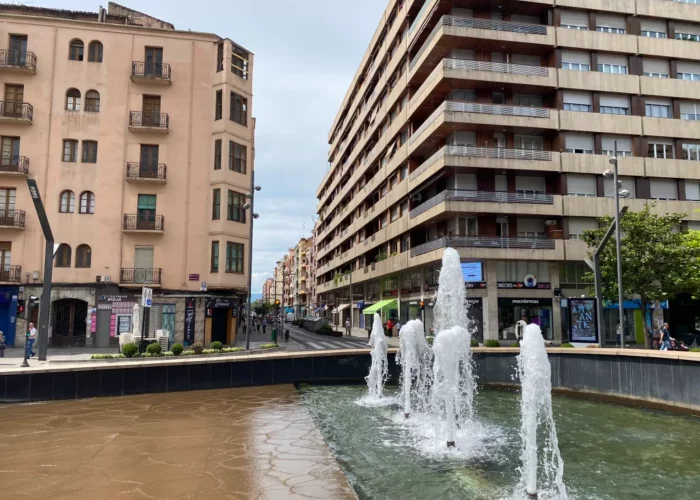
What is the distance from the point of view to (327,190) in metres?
85.0

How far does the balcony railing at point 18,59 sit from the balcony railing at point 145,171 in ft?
25.1

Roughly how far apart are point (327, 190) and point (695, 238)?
→ 62.0 meters

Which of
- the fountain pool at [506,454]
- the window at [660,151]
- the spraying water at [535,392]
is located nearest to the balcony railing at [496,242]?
the window at [660,151]

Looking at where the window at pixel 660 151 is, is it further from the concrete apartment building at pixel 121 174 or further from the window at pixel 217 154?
the window at pixel 217 154

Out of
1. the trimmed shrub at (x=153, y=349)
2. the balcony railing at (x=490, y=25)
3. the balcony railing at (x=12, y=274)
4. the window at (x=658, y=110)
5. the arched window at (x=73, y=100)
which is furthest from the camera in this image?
the window at (x=658, y=110)

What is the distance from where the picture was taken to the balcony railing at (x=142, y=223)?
2979cm

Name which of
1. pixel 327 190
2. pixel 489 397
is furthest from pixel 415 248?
pixel 327 190

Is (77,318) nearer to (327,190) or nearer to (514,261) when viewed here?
(514,261)

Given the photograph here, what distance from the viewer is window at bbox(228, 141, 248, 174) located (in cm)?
3089

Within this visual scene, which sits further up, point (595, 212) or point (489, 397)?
point (595, 212)

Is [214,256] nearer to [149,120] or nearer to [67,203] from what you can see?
[67,203]

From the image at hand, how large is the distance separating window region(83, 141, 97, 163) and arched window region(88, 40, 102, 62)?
4992 millimetres

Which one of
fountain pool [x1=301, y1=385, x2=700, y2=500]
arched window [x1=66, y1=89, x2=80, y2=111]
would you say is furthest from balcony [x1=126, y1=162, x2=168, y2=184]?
fountain pool [x1=301, y1=385, x2=700, y2=500]

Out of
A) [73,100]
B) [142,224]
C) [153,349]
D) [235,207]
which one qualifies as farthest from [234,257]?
[73,100]
